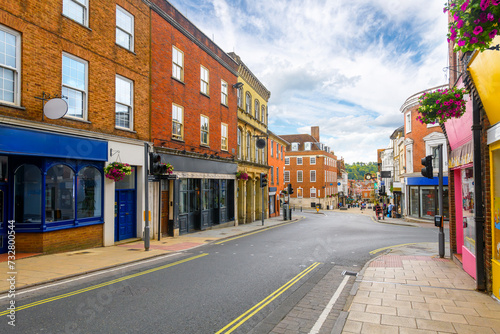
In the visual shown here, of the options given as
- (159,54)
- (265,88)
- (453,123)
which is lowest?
(453,123)

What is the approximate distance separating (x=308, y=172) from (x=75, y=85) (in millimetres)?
55812

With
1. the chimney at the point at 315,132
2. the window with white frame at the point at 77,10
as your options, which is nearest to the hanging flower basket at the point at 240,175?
the window with white frame at the point at 77,10

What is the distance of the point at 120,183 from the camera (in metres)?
13.7

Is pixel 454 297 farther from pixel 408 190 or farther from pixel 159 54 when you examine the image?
pixel 408 190

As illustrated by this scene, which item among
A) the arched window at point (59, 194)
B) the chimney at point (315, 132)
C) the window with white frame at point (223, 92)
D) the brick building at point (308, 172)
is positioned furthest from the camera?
the chimney at point (315, 132)

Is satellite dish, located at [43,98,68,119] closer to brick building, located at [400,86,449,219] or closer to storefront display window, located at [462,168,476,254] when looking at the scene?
storefront display window, located at [462,168,476,254]

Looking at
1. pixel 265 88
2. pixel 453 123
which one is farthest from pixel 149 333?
pixel 265 88

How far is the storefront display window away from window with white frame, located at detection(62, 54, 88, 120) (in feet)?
41.0

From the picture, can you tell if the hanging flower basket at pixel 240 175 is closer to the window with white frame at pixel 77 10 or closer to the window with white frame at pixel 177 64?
the window with white frame at pixel 177 64

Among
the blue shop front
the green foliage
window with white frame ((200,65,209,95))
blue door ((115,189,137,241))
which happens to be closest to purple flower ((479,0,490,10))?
the blue shop front

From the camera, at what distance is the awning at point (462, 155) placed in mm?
7488

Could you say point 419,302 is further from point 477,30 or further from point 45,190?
point 45,190

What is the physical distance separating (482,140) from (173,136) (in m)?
13.4

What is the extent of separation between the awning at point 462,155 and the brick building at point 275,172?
23795mm
